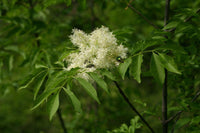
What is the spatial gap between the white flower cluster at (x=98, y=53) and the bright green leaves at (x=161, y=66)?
0.85ft

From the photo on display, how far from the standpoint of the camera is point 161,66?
1.22 metres

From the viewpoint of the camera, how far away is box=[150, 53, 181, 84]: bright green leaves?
1.17 meters

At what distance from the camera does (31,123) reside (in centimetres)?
891

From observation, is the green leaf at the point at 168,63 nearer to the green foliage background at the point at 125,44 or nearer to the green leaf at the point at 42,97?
the green foliage background at the point at 125,44

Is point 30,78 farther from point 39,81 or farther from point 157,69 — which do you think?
point 157,69

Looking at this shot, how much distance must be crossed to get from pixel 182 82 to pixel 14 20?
225 centimetres

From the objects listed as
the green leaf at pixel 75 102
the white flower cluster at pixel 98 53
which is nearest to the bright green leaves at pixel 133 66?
the white flower cluster at pixel 98 53

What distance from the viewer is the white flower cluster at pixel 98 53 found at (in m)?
1.37

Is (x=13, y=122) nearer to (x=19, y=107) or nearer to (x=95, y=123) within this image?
(x=19, y=107)

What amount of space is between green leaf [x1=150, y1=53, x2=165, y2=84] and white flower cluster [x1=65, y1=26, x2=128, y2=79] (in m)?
0.25

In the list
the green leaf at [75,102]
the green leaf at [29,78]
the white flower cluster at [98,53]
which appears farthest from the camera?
the green leaf at [29,78]

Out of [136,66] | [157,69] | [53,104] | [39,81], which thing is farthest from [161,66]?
[39,81]

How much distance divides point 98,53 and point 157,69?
0.43 m

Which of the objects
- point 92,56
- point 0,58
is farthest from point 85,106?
point 92,56
